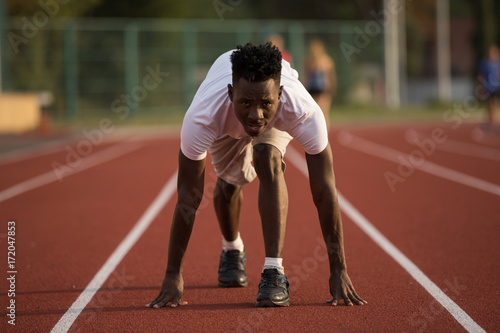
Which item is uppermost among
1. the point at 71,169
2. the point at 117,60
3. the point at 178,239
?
the point at 117,60

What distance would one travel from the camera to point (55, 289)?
5293mm

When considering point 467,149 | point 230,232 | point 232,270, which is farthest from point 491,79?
point 232,270

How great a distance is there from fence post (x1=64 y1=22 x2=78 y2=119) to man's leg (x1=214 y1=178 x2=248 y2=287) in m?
22.7

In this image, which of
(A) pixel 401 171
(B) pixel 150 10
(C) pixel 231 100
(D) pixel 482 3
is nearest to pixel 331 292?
(C) pixel 231 100

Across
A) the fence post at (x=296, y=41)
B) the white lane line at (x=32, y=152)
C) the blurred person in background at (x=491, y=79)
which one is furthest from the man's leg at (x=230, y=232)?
the fence post at (x=296, y=41)

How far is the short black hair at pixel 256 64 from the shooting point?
4215 millimetres

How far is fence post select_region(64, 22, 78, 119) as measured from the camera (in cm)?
2720

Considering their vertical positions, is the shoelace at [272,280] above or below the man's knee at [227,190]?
below

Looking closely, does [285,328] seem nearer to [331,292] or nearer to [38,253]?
[331,292]

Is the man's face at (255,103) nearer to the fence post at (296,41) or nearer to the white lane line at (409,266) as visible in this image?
the white lane line at (409,266)

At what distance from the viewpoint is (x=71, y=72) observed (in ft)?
89.9

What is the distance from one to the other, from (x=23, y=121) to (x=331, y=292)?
20222 mm

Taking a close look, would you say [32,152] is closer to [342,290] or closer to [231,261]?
[231,261]

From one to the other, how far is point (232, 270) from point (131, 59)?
77.3ft
